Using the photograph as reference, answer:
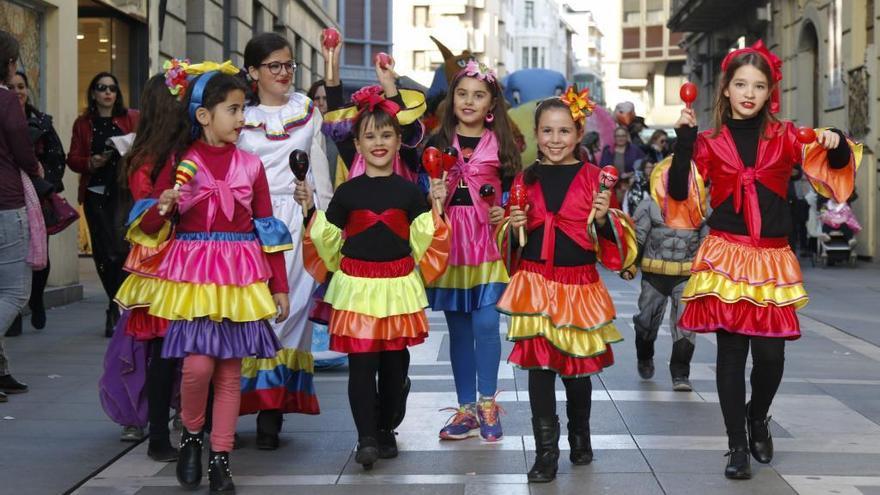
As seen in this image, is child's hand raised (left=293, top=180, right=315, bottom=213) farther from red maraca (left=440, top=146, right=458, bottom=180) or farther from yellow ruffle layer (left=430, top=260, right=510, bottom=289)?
yellow ruffle layer (left=430, top=260, right=510, bottom=289)

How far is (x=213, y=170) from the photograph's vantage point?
5.89 meters

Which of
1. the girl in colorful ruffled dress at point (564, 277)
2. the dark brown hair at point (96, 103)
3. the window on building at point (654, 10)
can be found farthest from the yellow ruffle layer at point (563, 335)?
the window on building at point (654, 10)

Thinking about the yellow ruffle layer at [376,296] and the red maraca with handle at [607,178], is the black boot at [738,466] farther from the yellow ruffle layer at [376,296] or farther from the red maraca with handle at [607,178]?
the yellow ruffle layer at [376,296]

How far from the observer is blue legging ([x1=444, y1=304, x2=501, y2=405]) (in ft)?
22.7

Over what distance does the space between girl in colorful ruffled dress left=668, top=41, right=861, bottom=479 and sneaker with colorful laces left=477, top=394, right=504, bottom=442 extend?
1160 mm

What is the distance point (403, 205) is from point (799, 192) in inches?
686

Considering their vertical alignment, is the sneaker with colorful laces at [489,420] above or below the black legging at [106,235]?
below

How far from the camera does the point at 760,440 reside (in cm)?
624

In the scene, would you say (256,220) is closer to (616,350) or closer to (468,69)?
(468,69)

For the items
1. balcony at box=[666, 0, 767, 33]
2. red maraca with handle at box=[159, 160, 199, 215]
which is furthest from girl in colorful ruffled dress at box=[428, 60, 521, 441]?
balcony at box=[666, 0, 767, 33]

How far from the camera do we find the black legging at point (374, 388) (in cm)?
615

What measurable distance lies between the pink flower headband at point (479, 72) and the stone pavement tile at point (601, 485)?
213 cm

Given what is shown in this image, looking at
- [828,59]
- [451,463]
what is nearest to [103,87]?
[451,463]

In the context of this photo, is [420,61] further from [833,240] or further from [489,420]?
[489,420]
